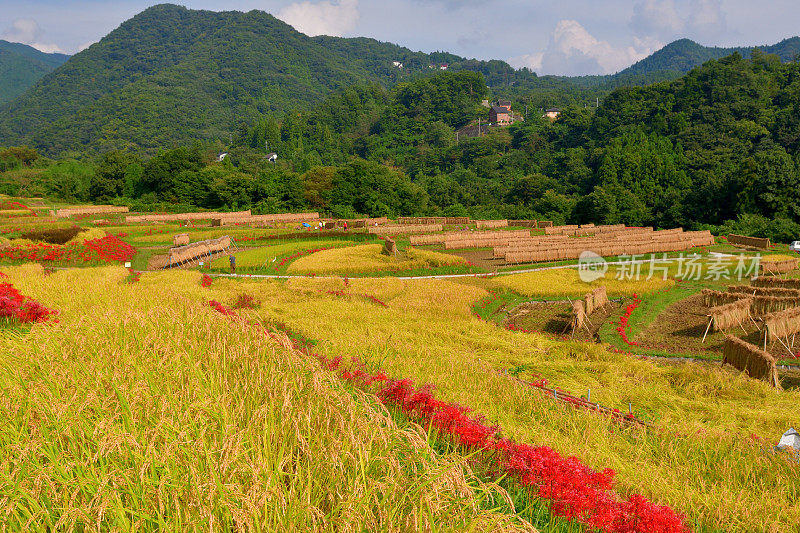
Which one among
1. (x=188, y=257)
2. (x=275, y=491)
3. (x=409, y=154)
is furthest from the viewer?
(x=409, y=154)

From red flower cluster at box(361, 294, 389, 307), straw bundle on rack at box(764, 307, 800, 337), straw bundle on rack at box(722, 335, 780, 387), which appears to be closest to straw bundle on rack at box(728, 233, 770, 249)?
straw bundle on rack at box(764, 307, 800, 337)

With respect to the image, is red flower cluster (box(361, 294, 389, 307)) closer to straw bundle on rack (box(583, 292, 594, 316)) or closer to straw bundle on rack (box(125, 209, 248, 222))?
straw bundle on rack (box(583, 292, 594, 316))

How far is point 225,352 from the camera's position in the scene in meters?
6.97

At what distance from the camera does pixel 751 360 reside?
12.7 meters

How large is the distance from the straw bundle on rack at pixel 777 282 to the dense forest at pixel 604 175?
92.3 ft

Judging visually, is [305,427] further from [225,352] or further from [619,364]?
[619,364]

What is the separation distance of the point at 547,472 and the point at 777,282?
2335cm

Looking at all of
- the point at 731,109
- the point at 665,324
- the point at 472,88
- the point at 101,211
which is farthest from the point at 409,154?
the point at 665,324

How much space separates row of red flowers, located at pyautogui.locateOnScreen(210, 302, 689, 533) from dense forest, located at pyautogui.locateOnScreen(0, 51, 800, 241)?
51.6 metres

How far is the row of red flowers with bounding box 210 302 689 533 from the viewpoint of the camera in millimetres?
4949

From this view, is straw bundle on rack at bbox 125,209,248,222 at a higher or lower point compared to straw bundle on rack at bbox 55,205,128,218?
lower

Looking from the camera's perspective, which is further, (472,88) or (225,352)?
(472,88)

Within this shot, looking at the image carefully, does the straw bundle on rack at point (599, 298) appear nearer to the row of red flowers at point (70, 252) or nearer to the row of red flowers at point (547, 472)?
the row of red flowers at point (547, 472)

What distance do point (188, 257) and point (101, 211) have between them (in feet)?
141
